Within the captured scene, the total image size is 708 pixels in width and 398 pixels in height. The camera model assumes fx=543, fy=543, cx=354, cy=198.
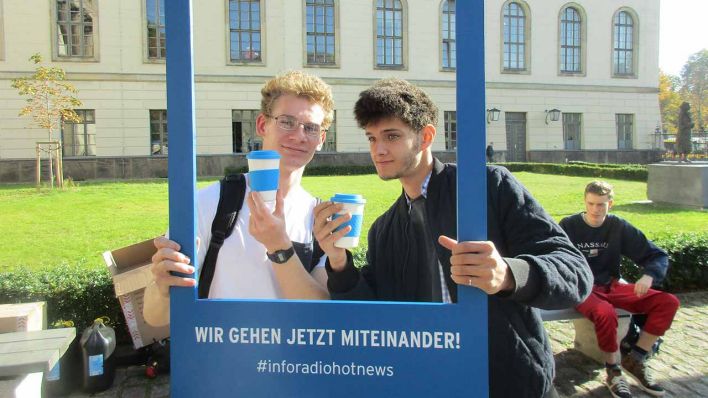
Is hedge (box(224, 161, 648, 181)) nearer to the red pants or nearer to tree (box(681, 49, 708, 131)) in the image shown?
the red pants

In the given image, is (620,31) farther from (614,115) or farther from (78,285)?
(78,285)

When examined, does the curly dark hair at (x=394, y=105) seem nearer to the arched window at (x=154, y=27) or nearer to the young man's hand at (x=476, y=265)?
the young man's hand at (x=476, y=265)

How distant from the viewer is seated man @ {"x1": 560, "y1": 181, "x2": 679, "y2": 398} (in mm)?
4113

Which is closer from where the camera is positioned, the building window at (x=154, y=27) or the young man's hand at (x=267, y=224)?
the young man's hand at (x=267, y=224)

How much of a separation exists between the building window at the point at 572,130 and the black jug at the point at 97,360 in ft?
104

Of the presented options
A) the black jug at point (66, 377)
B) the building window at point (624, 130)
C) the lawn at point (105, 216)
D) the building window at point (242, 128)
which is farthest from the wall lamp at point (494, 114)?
the black jug at point (66, 377)

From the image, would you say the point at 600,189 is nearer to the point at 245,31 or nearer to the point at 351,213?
the point at 351,213

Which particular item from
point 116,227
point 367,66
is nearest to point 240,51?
point 367,66

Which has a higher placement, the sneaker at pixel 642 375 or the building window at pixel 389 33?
the building window at pixel 389 33

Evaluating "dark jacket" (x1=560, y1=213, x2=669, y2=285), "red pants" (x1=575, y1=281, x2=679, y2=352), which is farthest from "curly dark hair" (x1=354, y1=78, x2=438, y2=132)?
"dark jacket" (x1=560, y1=213, x2=669, y2=285)

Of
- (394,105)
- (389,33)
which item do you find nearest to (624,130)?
(389,33)

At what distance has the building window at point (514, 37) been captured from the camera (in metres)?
30.4

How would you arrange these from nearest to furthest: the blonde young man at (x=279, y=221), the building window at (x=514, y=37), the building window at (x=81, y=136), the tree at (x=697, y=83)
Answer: the blonde young man at (x=279, y=221), the building window at (x=81, y=136), the building window at (x=514, y=37), the tree at (x=697, y=83)

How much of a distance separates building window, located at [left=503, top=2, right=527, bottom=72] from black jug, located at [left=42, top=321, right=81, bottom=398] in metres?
29.8
